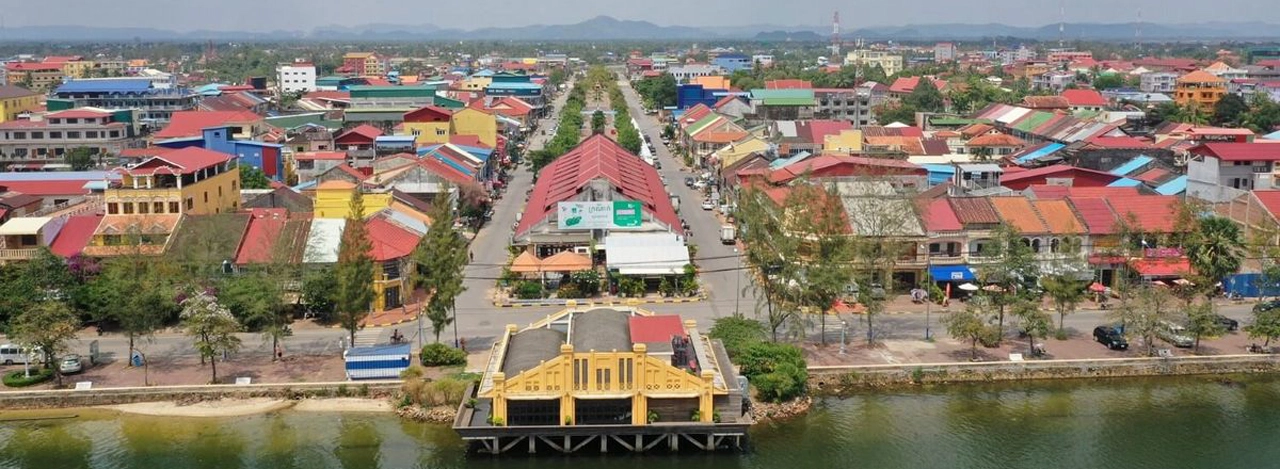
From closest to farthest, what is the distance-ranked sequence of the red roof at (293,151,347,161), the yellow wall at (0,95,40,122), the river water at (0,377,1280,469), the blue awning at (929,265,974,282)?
1. the river water at (0,377,1280,469)
2. the blue awning at (929,265,974,282)
3. the red roof at (293,151,347,161)
4. the yellow wall at (0,95,40,122)

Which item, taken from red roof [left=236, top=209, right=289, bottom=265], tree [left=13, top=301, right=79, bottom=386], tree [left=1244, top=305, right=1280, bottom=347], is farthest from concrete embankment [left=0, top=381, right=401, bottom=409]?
tree [left=1244, top=305, right=1280, bottom=347]

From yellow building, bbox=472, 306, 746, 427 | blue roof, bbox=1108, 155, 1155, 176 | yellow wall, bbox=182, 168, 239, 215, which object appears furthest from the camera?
blue roof, bbox=1108, 155, 1155, 176

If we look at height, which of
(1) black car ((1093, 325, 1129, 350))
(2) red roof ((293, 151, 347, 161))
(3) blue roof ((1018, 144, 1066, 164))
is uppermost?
(3) blue roof ((1018, 144, 1066, 164))

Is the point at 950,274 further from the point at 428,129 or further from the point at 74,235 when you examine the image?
the point at 428,129

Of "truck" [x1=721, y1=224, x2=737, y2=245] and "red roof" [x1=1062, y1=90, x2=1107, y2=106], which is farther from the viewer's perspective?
"red roof" [x1=1062, y1=90, x2=1107, y2=106]

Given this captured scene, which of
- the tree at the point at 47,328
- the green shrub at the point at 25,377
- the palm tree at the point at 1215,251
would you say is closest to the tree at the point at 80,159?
the green shrub at the point at 25,377

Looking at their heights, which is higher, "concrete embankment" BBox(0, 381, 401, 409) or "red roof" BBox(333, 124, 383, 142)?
"red roof" BBox(333, 124, 383, 142)

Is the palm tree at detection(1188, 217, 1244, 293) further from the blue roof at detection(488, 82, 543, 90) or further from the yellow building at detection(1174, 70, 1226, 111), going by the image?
the blue roof at detection(488, 82, 543, 90)
